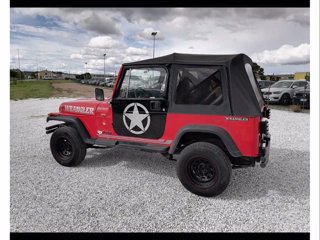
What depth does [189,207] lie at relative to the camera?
3.27 meters

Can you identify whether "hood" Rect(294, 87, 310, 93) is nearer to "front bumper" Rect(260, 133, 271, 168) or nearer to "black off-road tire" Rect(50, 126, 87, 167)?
"front bumper" Rect(260, 133, 271, 168)

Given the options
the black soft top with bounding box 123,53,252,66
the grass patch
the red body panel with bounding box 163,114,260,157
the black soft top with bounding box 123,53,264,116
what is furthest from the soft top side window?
the grass patch

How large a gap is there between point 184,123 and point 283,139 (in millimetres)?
4270

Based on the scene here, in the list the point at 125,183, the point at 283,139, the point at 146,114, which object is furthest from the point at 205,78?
the point at 283,139

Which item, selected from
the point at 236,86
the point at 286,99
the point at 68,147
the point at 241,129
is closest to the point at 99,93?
the point at 68,147

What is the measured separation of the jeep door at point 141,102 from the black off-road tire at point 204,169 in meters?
0.68

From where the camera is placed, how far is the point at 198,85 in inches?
147

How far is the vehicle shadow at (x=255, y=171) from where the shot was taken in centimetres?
373

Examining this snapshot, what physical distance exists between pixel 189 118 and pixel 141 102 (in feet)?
2.83

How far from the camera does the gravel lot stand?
291 cm

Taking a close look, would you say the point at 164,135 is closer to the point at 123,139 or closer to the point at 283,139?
the point at 123,139

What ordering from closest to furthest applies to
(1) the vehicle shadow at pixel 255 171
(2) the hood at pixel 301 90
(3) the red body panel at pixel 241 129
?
(3) the red body panel at pixel 241 129 → (1) the vehicle shadow at pixel 255 171 → (2) the hood at pixel 301 90

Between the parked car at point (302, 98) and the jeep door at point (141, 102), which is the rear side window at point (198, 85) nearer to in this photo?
the jeep door at point (141, 102)

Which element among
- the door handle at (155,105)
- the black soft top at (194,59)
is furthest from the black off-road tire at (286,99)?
the door handle at (155,105)
